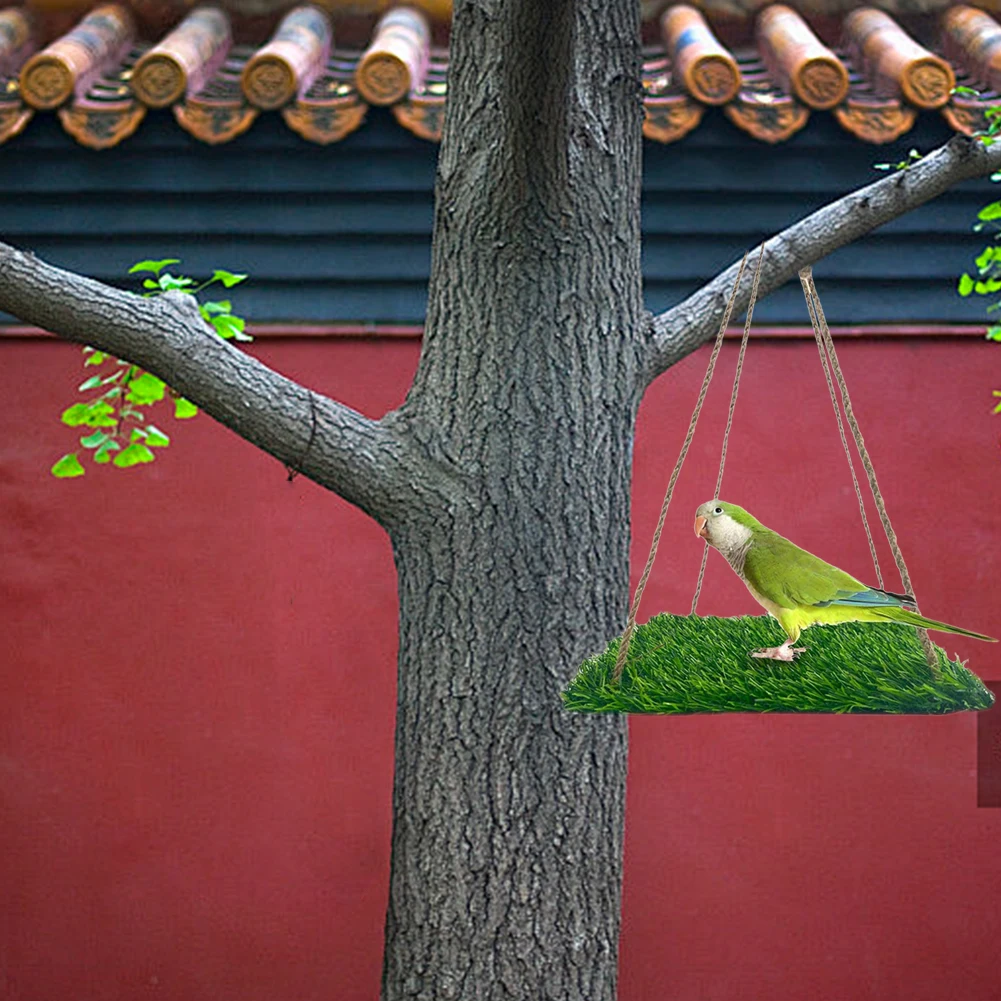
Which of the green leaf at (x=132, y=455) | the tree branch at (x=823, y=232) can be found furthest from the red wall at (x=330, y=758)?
the tree branch at (x=823, y=232)

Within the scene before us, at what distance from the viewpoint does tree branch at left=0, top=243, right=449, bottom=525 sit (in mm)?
2572

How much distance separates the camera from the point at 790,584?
6.97 feet

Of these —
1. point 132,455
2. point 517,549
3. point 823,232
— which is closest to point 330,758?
point 132,455

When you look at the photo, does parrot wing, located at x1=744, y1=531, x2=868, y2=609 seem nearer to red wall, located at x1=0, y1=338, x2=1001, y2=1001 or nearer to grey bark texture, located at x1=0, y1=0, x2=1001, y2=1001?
grey bark texture, located at x1=0, y1=0, x2=1001, y2=1001

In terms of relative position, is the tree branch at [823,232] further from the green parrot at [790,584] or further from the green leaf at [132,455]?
the green leaf at [132,455]

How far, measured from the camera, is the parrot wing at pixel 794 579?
210 centimetres

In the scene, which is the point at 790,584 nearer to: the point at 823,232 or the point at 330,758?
the point at 823,232

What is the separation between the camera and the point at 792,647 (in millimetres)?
2201

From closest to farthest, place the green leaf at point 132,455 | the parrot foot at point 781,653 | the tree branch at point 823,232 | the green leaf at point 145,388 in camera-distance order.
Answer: the parrot foot at point 781,653, the tree branch at point 823,232, the green leaf at point 145,388, the green leaf at point 132,455

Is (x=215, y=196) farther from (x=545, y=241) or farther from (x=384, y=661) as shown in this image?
(x=545, y=241)

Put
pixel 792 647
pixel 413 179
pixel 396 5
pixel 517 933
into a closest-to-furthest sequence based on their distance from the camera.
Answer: pixel 792 647
pixel 517 933
pixel 413 179
pixel 396 5

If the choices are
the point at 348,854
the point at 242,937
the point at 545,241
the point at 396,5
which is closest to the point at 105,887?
the point at 242,937

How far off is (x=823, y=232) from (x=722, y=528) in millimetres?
897

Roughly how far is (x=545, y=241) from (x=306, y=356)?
1661mm
